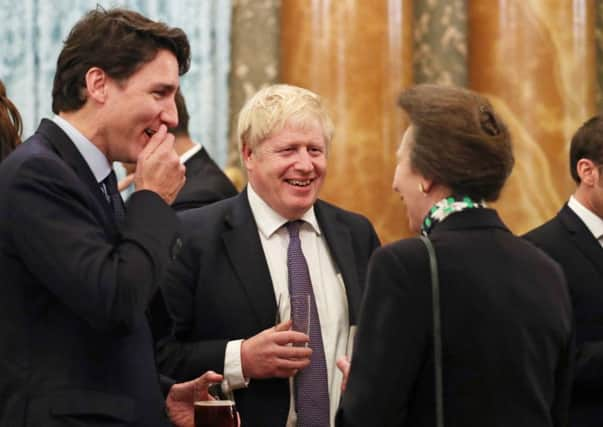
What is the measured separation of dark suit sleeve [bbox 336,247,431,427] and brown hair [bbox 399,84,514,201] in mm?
219

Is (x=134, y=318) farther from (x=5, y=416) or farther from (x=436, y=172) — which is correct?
(x=436, y=172)

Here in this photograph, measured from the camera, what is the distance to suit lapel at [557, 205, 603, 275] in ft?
11.1

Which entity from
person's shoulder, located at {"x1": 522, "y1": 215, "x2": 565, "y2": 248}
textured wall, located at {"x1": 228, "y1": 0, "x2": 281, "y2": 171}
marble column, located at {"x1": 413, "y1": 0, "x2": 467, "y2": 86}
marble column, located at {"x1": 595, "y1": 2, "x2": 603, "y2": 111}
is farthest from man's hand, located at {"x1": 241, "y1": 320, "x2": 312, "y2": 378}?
marble column, located at {"x1": 595, "y1": 2, "x2": 603, "y2": 111}

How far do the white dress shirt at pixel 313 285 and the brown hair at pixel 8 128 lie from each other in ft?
2.26

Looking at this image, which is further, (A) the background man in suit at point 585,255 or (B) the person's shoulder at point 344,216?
(B) the person's shoulder at point 344,216

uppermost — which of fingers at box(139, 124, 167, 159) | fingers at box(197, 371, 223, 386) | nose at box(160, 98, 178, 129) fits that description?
nose at box(160, 98, 178, 129)

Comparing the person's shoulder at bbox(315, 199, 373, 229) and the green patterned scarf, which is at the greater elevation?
the green patterned scarf

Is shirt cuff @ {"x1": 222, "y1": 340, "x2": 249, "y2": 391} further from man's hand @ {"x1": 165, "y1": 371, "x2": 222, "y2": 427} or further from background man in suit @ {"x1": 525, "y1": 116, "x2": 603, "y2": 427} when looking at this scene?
background man in suit @ {"x1": 525, "y1": 116, "x2": 603, "y2": 427}

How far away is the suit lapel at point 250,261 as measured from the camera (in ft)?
10.3

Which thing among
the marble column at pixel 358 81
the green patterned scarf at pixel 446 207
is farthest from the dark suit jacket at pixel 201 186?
the green patterned scarf at pixel 446 207

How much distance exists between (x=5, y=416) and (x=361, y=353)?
0.72 meters

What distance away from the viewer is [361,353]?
2377mm

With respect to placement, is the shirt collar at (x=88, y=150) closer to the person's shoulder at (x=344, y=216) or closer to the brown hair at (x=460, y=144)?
the brown hair at (x=460, y=144)

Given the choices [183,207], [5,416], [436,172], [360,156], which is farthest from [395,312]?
[360,156]
